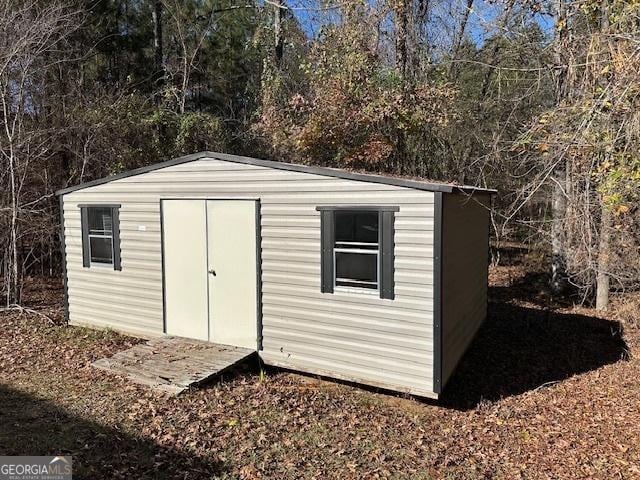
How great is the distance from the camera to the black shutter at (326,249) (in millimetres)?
6367

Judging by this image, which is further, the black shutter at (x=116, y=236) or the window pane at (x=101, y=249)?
the window pane at (x=101, y=249)

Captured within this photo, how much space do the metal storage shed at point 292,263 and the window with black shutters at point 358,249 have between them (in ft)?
0.05

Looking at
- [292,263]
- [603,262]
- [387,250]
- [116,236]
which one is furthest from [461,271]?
[116,236]

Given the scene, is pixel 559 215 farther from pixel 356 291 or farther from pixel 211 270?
pixel 211 270

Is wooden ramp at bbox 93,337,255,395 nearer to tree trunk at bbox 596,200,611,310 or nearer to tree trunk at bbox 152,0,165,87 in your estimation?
tree trunk at bbox 596,200,611,310

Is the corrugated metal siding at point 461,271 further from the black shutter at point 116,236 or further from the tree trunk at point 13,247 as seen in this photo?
the tree trunk at point 13,247

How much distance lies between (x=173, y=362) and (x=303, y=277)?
2.07 metres

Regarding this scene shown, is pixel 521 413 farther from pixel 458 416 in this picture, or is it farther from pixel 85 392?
pixel 85 392

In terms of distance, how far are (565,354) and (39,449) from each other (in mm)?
8048

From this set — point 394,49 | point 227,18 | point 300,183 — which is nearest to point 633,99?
point 300,183

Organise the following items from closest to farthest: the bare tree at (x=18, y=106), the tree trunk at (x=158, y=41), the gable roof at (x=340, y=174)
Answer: the gable roof at (x=340, y=174)
the bare tree at (x=18, y=106)
the tree trunk at (x=158, y=41)

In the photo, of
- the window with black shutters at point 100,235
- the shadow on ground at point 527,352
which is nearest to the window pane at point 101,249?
the window with black shutters at point 100,235

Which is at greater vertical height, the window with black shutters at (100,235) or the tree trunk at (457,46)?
the tree trunk at (457,46)

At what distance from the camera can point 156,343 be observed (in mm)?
7574
